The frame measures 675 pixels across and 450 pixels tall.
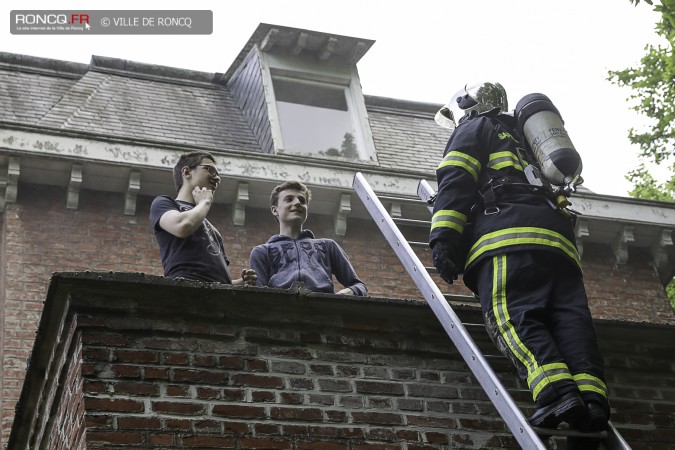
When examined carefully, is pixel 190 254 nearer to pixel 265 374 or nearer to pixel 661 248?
pixel 265 374

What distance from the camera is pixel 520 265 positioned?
5.24 m

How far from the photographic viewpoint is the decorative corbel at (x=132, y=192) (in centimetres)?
1064

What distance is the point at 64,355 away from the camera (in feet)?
18.1

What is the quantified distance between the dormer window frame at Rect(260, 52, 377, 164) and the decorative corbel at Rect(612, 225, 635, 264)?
292 cm

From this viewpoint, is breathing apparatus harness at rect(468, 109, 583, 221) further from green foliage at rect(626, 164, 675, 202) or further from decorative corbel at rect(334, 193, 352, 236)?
green foliage at rect(626, 164, 675, 202)

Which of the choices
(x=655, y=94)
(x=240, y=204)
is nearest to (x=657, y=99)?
(x=655, y=94)

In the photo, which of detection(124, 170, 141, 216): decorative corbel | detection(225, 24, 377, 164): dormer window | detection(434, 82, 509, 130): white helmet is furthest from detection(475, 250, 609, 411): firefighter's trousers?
detection(225, 24, 377, 164): dormer window

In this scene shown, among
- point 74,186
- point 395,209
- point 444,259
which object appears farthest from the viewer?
point 395,209

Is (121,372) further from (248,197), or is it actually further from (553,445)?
(248,197)

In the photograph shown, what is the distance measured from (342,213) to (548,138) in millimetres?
5822

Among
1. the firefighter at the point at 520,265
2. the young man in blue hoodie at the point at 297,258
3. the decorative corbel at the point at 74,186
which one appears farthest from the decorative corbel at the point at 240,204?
the firefighter at the point at 520,265

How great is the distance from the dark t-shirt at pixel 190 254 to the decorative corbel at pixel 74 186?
181 inches

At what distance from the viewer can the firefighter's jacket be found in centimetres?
534

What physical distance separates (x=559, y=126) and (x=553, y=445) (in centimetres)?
167
